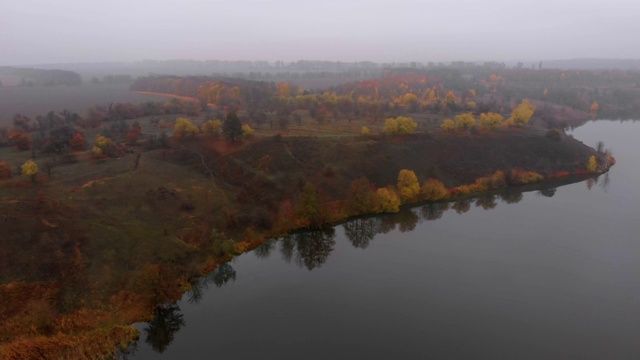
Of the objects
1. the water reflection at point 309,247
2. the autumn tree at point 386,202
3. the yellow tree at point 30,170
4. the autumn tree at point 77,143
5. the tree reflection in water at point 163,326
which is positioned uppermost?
the autumn tree at point 77,143

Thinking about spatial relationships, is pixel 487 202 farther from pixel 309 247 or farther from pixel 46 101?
pixel 46 101

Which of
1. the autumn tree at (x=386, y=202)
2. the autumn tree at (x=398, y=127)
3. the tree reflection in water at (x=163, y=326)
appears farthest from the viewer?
the autumn tree at (x=398, y=127)

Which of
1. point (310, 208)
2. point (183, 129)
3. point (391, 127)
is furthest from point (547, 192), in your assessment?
point (183, 129)

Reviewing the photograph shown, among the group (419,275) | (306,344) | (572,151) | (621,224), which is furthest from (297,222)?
(572,151)

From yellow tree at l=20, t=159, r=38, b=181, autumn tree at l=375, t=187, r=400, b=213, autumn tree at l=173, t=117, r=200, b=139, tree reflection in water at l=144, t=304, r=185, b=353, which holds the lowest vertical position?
tree reflection in water at l=144, t=304, r=185, b=353

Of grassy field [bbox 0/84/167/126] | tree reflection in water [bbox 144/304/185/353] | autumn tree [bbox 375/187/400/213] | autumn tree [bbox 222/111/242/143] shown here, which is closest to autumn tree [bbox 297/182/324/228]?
autumn tree [bbox 375/187/400/213]

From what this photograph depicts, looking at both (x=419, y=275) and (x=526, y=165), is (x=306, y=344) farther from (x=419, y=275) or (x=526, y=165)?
(x=526, y=165)

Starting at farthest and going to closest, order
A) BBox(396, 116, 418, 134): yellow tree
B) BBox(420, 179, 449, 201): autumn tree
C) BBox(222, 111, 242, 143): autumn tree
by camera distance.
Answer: BBox(396, 116, 418, 134): yellow tree
BBox(222, 111, 242, 143): autumn tree
BBox(420, 179, 449, 201): autumn tree

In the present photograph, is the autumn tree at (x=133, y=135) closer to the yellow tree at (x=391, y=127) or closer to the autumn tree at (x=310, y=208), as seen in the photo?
the autumn tree at (x=310, y=208)

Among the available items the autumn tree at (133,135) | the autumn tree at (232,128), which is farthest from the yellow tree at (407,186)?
the autumn tree at (133,135)

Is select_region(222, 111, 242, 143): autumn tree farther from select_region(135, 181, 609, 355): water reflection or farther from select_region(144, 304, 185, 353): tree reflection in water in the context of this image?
select_region(144, 304, 185, 353): tree reflection in water
